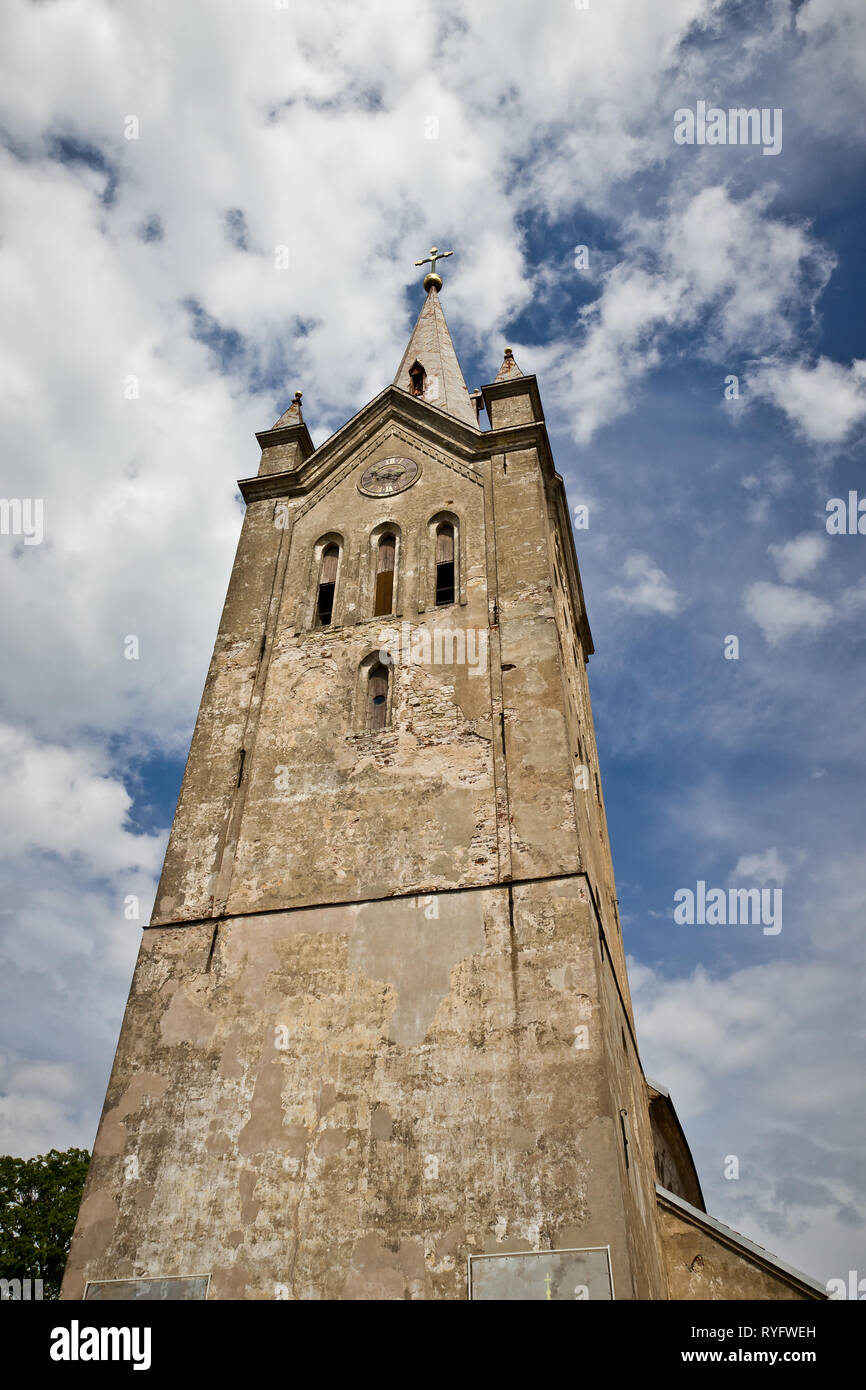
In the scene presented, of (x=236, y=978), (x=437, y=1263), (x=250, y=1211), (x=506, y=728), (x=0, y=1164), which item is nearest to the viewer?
(x=437, y=1263)

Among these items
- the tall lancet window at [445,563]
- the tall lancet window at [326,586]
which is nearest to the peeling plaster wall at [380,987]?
the tall lancet window at [445,563]

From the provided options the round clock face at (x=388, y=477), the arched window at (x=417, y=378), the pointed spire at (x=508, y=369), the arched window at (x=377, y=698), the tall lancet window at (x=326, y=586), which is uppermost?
the arched window at (x=417, y=378)

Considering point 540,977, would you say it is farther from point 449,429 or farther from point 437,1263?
point 449,429

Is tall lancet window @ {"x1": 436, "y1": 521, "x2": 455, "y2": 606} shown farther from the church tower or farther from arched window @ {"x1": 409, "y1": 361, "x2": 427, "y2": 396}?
arched window @ {"x1": 409, "y1": 361, "x2": 427, "y2": 396}

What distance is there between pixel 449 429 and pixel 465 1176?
14644 millimetres

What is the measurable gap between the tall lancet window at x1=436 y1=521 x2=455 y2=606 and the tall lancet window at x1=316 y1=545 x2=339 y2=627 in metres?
2.03

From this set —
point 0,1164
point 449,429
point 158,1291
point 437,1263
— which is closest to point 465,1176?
point 437,1263

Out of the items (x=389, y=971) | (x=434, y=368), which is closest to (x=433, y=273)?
(x=434, y=368)

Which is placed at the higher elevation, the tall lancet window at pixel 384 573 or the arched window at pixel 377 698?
the tall lancet window at pixel 384 573

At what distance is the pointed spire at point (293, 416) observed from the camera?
22.4m

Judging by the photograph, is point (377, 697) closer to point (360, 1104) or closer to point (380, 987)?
point (380, 987)

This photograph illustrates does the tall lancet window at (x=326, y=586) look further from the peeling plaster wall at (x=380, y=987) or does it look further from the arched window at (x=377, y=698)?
the arched window at (x=377, y=698)

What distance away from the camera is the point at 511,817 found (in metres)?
13.7

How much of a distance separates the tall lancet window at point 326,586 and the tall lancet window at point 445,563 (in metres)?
2.03
